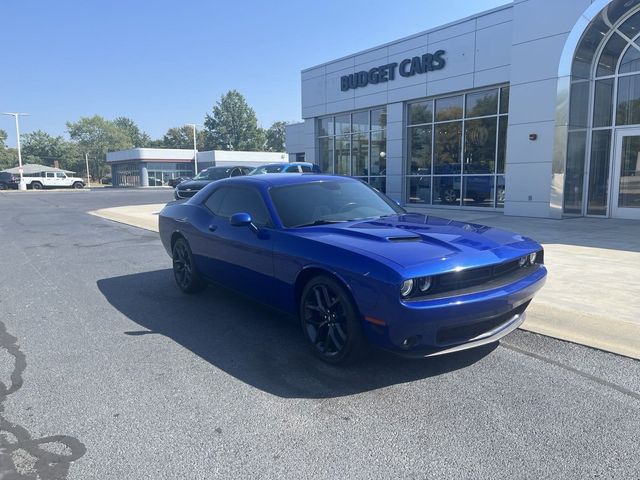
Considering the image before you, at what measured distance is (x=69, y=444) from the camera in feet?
9.16

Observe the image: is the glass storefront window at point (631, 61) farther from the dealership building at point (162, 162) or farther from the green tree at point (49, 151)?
the green tree at point (49, 151)

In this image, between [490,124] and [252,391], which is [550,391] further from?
[490,124]

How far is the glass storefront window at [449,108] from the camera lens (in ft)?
56.4

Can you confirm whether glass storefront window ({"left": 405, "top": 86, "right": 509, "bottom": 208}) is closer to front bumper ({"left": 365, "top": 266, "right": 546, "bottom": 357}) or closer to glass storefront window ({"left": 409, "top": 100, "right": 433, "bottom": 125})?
glass storefront window ({"left": 409, "top": 100, "right": 433, "bottom": 125})

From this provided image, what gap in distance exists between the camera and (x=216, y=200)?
5691 millimetres

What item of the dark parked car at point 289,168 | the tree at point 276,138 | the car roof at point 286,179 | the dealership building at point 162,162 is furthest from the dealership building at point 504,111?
the tree at point 276,138

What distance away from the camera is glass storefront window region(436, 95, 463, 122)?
17.2 metres

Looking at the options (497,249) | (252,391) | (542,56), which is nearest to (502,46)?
(542,56)

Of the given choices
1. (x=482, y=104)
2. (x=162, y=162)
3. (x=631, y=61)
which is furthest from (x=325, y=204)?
(x=162, y=162)

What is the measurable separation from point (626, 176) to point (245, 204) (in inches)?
469

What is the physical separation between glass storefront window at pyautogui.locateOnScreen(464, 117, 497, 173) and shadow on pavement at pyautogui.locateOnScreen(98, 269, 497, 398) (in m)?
12.6

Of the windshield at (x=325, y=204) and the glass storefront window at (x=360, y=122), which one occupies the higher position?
the glass storefront window at (x=360, y=122)

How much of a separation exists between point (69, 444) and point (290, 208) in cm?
262

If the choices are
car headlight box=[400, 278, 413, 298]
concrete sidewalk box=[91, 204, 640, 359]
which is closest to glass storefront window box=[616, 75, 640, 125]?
concrete sidewalk box=[91, 204, 640, 359]
